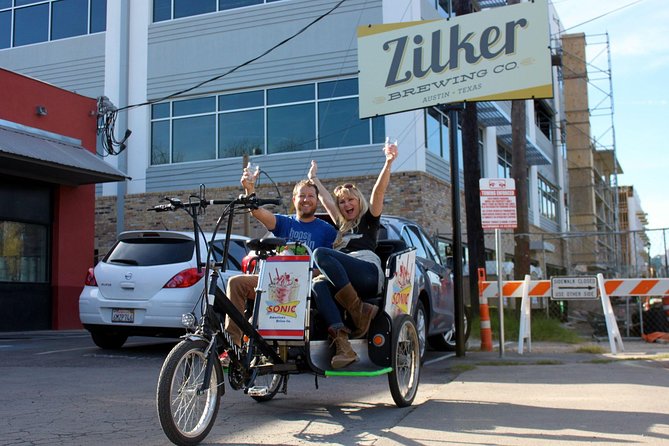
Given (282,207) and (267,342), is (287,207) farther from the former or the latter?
(267,342)

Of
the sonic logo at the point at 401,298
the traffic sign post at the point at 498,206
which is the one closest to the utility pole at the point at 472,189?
the traffic sign post at the point at 498,206

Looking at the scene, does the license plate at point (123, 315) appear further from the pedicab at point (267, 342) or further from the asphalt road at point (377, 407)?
the pedicab at point (267, 342)

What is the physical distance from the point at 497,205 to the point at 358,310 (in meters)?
4.72

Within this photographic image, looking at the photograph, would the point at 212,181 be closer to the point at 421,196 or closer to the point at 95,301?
the point at 421,196

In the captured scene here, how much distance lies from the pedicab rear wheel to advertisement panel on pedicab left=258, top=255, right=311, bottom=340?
62 cm

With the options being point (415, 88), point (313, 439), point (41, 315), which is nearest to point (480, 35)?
point (415, 88)

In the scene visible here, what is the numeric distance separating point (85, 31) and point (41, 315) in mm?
11587

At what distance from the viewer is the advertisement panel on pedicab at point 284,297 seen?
16.3 ft

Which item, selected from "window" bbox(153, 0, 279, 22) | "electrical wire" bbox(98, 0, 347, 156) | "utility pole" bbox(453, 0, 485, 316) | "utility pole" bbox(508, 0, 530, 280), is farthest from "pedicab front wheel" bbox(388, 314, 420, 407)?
"window" bbox(153, 0, 279, 22)

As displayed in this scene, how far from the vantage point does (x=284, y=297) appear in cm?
503

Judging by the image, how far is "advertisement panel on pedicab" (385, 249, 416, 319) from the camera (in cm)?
554

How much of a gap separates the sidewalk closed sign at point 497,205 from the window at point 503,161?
17170mm

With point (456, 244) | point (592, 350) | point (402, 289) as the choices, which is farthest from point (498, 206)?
point (402, 289)

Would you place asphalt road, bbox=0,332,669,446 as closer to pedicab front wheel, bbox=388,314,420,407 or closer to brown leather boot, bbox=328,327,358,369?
pedicab front wheel, bbox=388,314,420,407
